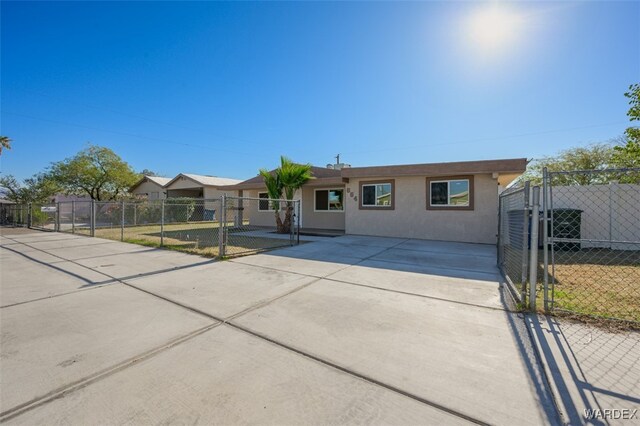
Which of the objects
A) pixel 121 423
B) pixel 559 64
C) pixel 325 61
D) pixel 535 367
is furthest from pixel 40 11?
pixel 559 64

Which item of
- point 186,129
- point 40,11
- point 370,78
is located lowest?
point 370,78

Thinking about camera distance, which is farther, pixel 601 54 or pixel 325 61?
pixel 325 61

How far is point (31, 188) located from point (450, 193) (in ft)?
111

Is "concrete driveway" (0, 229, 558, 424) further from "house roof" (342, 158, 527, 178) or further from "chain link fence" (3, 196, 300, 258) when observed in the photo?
"house roof" (342, 158, 527, 178)

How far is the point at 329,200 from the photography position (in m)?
14.6

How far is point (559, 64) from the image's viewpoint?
917 cm

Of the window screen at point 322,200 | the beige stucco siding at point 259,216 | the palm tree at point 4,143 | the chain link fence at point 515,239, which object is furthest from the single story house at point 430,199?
the palm tree at point 4,143

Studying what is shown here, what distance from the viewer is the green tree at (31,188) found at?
23203 mm

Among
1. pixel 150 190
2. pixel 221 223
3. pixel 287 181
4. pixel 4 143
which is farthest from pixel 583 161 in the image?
pixel 150 190

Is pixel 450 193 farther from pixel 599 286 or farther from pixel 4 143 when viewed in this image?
pixel 4 143

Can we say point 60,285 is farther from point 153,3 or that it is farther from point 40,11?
point 40,11

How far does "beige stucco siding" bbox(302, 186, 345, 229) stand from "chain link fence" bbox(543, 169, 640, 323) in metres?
8.63

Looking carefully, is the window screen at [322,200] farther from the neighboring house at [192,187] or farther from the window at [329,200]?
the neighboring house at [192,187]

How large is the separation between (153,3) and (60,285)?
9.56 metres
